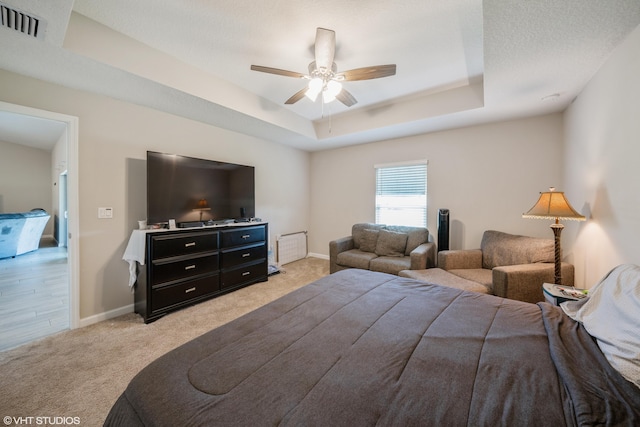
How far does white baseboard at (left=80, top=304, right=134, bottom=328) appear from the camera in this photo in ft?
8.16

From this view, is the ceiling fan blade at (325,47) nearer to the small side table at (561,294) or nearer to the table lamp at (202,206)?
the table lamp at (202,206)

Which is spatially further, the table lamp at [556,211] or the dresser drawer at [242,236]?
the dresser drawer at [242,236]

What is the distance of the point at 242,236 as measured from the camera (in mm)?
3482

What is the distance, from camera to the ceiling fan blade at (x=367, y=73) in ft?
6.34

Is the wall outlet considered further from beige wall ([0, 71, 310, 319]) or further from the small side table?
the small side table

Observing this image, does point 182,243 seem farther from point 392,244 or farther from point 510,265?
point 510,265

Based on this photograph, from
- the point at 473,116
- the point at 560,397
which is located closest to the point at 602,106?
the point at 473,116

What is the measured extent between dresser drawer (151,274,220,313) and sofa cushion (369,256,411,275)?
220cm

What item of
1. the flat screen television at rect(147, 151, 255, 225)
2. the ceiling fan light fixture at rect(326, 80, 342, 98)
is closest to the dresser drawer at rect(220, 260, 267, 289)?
the flat screen television at rect(147, 151, 255, 225)

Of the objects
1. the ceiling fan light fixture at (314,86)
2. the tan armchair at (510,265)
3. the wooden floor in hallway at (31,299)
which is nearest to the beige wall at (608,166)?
the tan armchair at (510,265)

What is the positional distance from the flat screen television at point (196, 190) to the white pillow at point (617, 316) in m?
3.64

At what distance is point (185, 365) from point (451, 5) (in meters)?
2.74
